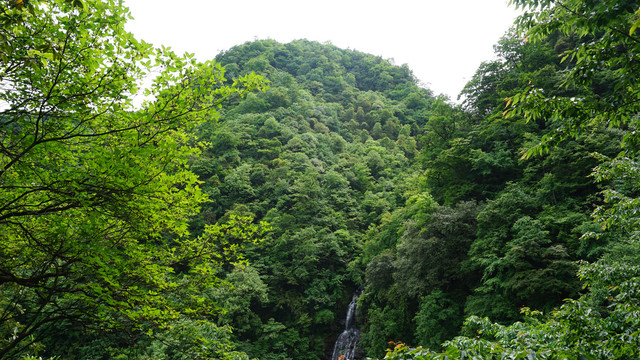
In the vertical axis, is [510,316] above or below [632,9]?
below

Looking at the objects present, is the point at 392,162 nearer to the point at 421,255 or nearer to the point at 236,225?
the point at 421,255

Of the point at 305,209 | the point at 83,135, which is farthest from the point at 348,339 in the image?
the point at 83,135

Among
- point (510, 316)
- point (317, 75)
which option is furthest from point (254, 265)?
point (317, 75)

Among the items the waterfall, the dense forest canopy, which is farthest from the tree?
the waterfall

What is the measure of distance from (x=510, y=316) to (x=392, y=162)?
27.6m

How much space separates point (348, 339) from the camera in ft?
60.5

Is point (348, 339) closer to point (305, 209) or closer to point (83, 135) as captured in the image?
point (305, 209)

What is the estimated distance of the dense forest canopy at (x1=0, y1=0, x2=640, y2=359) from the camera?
304 cm

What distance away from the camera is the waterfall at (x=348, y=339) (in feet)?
57.9

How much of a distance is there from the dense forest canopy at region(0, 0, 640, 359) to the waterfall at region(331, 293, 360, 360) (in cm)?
72

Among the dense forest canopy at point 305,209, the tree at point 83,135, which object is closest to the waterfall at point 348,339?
the dense forest canopy at point 305,209

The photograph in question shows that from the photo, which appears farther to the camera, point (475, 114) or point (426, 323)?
point (475, 114)

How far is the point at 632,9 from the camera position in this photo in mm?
2641

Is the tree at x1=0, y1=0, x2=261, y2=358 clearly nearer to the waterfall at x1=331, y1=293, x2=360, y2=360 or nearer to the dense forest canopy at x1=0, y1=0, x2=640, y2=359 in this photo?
the dense forest canopy at x1=0, y1=0, x2=640, y2=359
